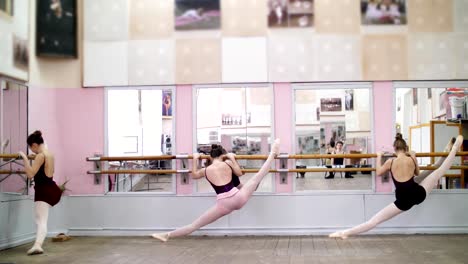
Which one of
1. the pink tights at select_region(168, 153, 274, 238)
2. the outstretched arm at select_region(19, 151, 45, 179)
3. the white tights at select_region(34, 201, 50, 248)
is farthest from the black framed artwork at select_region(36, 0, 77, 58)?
the pink tights at select_region(168, 153, 274, 238)

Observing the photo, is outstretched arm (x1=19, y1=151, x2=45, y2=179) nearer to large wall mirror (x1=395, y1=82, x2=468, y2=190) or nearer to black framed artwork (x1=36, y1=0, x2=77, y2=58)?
black framed artwork (x1=36, y1=0, x2=77, y2=58)

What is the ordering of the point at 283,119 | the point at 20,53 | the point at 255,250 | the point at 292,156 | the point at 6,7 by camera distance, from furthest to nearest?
the point at 283,119 < the point at 292,156 < the point at 20,53 < the point at 6,7 < the point at 255,250

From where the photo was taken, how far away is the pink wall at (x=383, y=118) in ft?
29.7

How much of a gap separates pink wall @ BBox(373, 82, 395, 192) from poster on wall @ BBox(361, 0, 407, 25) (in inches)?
39.3

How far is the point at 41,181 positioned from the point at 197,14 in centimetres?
367

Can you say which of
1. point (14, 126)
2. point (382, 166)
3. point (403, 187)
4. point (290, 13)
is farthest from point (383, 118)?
point (14, 126)

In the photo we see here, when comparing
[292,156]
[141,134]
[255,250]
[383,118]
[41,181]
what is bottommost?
[255,250]

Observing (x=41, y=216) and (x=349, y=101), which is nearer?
(x=41, y=216)

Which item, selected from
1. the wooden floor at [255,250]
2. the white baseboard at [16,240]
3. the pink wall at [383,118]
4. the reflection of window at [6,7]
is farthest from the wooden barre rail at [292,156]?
the reflection of window at [6,7]

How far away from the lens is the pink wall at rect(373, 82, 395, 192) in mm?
9062

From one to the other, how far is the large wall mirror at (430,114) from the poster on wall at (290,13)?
186 cm

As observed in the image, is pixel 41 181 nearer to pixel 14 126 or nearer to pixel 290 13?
pixel 14 126

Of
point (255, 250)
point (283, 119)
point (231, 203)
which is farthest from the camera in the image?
point (283, 119)

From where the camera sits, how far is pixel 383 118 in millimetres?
9102
